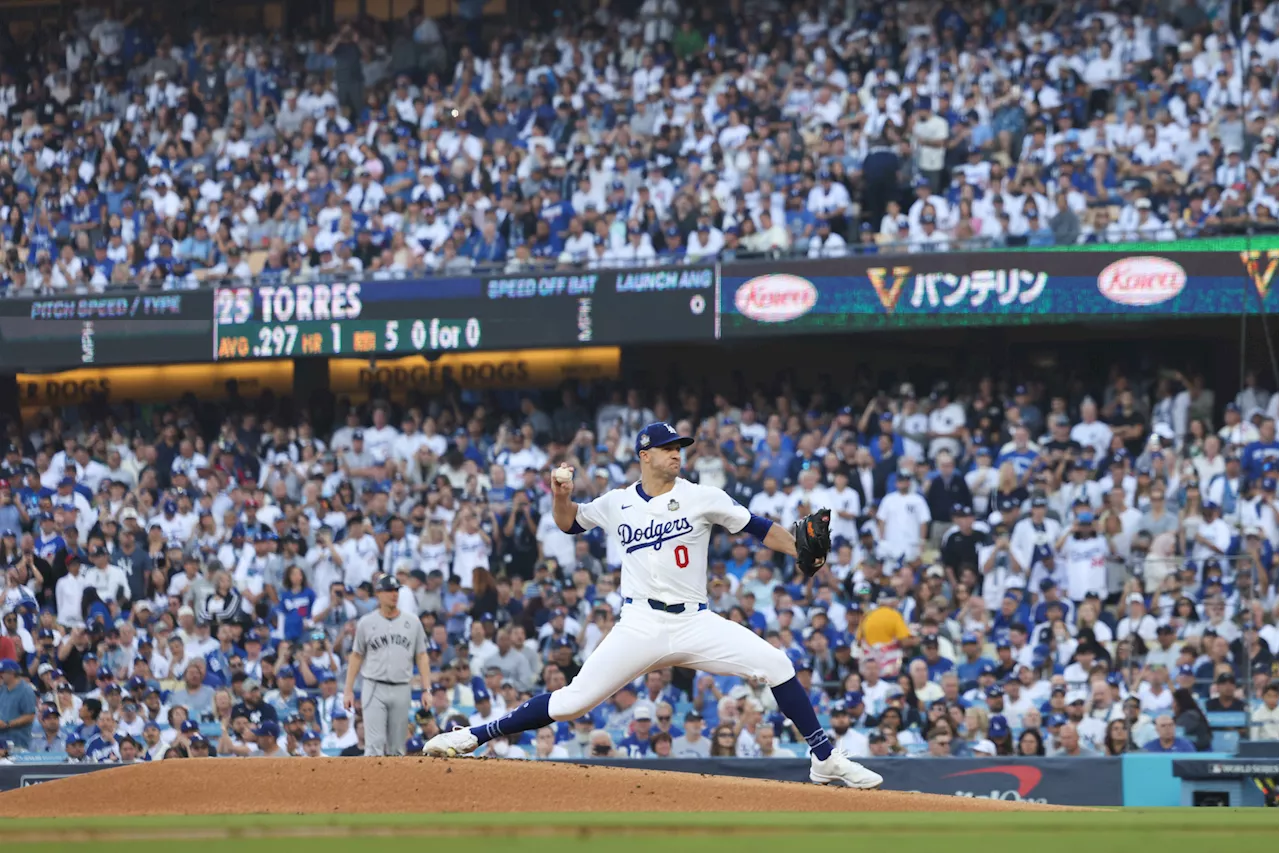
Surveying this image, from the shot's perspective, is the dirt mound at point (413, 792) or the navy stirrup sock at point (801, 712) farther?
the navy stirrup sock at point (801, 712)

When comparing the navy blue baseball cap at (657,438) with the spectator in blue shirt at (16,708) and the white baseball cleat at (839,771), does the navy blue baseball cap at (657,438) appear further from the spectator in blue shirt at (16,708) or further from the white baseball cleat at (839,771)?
the spectator in blue shirt at (16,708)

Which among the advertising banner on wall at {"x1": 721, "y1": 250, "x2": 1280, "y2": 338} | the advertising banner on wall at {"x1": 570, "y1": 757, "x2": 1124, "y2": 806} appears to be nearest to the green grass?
the advertising banner on wall at {"x1": 570, "y1": 757, "x2": 1124, "y2": 806}

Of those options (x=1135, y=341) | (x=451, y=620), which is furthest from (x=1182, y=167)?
(x=451, y=620)

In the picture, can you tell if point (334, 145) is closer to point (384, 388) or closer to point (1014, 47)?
point (384, 388)

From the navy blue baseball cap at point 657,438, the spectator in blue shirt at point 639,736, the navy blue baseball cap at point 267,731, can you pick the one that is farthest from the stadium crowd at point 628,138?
the navy blue baseball cap at point 657,438

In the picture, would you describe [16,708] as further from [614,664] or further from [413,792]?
[614,664]

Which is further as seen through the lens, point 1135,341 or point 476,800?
point 1135,341

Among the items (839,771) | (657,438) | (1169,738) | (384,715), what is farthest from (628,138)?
(839,771)
